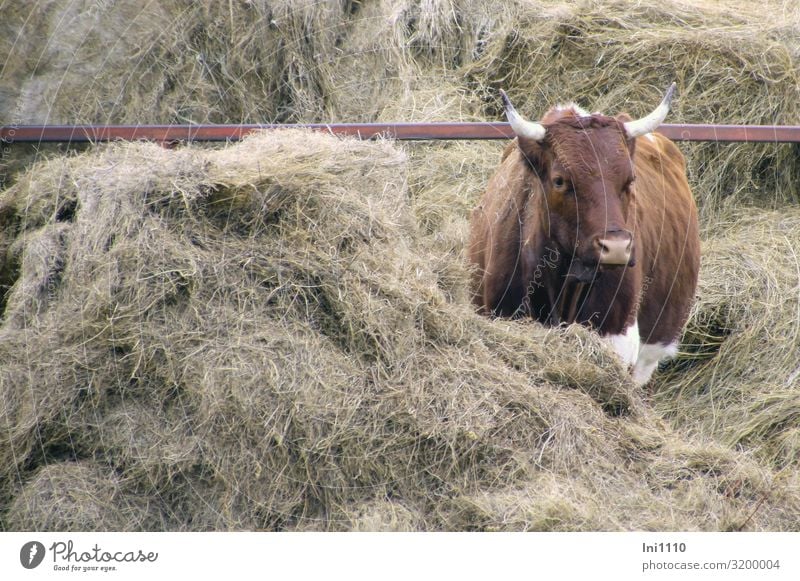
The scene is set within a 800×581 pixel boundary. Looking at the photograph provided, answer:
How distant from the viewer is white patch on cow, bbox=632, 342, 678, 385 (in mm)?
5910

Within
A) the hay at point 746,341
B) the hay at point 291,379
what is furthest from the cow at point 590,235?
the hay at point 291,379

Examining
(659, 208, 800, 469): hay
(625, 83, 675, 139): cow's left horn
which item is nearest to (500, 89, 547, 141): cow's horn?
(625, 83, 675, 139): cow's left horn

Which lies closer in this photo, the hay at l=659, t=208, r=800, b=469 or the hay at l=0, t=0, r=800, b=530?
the hay at l=0, t=0, r=800, b=530

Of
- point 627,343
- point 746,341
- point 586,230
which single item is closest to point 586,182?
point 586,230

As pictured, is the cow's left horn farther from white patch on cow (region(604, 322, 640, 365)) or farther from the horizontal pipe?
white patch on cow (region(604, 322, 640, 365))

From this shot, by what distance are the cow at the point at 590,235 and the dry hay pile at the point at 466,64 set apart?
3.85 ft

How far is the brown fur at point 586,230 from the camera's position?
4.64m

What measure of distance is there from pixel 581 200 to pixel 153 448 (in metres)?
2.17

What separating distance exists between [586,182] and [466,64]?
9.44 feet

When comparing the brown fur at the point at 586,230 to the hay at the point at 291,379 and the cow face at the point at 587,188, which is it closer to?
the cow face at the point at 587,188

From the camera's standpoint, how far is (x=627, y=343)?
5.18m

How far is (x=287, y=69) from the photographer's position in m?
6.63

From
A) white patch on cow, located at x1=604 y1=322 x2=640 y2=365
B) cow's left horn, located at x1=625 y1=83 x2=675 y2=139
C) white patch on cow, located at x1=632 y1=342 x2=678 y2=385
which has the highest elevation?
cow's left horn, located at x1=625 y1=83 x2=675 y2=139

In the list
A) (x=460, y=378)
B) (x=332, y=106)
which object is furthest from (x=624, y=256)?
(x=332, y=106)
